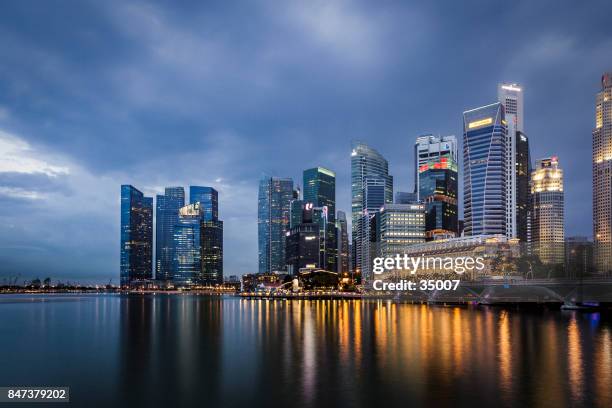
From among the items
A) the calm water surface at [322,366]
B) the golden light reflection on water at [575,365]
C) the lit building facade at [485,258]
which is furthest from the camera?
the lit building facade at [485,258]

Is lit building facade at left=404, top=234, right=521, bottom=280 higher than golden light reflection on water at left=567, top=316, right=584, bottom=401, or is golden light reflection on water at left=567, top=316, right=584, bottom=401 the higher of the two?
lit building facade at left=404, top=234, right=521, bottom=280

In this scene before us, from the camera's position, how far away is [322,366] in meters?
48.1

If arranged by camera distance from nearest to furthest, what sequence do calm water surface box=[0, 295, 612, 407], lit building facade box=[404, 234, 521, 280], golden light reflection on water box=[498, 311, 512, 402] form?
calm water surface box=[0, 295, 612, 407]
golden light reflection on water box=[498, 311, 512, 402]
lit building facade box=[404, 234, 521, 280]

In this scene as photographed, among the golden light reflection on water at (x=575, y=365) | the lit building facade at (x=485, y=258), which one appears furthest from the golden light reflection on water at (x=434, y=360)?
the lit building facade at (x=485, y=258)

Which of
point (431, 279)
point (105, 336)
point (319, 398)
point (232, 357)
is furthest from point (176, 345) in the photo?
point (431, 279)

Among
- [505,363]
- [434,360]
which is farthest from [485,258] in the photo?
[434,360]

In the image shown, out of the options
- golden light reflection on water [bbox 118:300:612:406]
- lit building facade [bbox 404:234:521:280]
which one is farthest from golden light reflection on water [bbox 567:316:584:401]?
lit building facade [bbox 404:234:521:280]

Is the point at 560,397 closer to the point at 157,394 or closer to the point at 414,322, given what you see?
the point at 157,394

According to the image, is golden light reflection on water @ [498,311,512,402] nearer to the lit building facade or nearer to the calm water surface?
the calm water surface

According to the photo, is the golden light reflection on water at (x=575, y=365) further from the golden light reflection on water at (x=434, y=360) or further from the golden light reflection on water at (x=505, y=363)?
the golden light reflection on water at (x=505, y=363)

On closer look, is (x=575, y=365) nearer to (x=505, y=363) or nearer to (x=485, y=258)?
(x=505, y=363)

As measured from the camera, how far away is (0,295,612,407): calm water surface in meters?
36.1

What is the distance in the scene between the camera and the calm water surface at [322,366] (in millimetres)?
36094

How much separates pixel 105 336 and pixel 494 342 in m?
57.6
